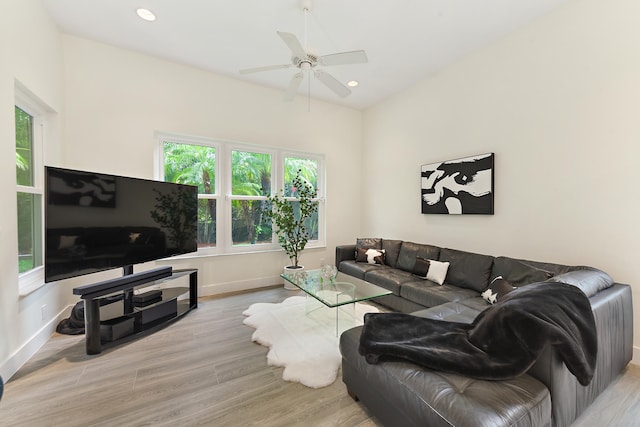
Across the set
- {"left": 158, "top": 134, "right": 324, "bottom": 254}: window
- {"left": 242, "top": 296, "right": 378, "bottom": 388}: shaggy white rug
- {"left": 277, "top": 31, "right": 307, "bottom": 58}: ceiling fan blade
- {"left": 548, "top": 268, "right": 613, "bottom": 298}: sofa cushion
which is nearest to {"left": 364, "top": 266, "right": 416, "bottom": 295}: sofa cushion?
{"left": 242, "top": 296, "right": 378, "bottom": 388}: shaggy white rug

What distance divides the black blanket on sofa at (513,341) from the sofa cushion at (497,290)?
84 centimetres

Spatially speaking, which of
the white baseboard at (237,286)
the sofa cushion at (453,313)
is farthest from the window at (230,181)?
the sofa cushion at (453,313)

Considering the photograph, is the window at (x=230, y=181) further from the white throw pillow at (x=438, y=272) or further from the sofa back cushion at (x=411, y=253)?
the white throw pillow at (x=438, y=272)

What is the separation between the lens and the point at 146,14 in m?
2.78

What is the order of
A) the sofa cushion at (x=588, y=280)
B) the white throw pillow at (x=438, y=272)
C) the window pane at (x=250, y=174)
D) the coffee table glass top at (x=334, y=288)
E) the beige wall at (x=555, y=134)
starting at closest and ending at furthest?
the sofa cushion at (x=588, y=280)
the beige wall at (x=555, y=134)
the coffee table glass top at (x=334, y=288)
the white throw pillow at (x=438, y=272)
the window pane at (x=250, y=174)

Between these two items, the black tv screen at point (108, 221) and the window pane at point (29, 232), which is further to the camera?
the window pane at point (29, 232)

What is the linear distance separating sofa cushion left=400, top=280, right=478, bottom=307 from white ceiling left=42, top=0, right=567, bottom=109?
2.91 meters

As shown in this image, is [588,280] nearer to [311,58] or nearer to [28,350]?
[311,58]

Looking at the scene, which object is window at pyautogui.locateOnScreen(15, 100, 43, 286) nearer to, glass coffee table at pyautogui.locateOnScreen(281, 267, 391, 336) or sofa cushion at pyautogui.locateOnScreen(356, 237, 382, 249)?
glass coffee table at pyautogui.locateOnScreen(281, 267, 391, 336)

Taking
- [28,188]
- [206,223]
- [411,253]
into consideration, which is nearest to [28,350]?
[28,188]

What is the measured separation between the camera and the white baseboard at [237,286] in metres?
3.96

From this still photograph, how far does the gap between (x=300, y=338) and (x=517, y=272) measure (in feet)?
7.33

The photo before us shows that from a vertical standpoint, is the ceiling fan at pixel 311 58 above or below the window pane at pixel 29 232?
above

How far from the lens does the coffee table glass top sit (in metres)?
2.57
